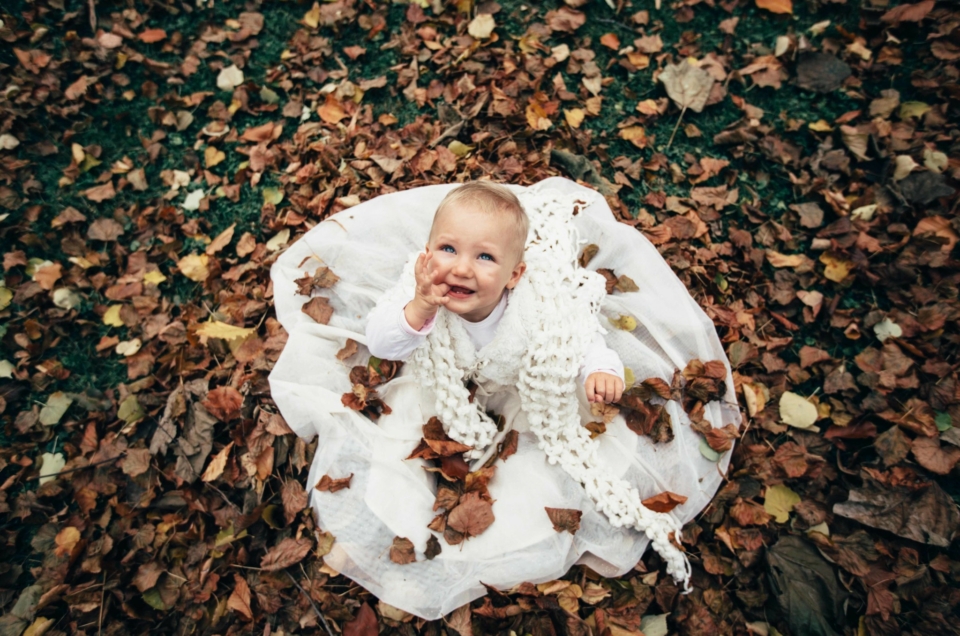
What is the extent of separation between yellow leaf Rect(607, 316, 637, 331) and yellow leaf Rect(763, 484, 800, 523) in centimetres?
97

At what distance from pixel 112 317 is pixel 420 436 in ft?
6.16

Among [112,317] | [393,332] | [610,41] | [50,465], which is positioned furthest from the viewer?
[610,41]

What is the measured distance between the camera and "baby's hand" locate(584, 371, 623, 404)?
2.11 metres

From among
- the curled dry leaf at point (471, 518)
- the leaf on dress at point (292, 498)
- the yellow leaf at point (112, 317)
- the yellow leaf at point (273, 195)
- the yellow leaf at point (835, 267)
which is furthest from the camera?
the yellow leaf at point (273, 195)

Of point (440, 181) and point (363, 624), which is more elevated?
point (440, 181)

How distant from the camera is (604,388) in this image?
2.12 meters

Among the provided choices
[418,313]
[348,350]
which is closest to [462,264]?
[418,313]

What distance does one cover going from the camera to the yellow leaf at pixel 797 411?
2.53m

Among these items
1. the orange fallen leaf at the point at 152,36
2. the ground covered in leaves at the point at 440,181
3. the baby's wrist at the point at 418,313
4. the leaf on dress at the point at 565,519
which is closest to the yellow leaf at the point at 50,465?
the ground covered in leaves at the point at 440,181

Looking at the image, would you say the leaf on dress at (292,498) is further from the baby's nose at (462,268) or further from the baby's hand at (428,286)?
the baby's nose at (462,268)

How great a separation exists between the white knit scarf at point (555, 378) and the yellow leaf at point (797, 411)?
2.61 feet

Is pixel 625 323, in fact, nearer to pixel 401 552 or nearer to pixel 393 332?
pixel 393 332

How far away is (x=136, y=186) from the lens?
312 cm

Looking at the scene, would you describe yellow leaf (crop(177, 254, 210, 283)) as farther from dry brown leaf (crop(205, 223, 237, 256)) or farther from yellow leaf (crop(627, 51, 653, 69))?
yellow leaf (crop(627, 51, 653, 69))
